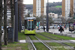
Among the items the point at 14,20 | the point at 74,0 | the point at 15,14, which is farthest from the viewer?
the point at 74,0

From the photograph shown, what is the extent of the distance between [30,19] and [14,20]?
11908mm

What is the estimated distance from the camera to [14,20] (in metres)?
22.0

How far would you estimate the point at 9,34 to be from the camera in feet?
62.6

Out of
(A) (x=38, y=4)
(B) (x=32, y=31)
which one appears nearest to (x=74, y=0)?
(A) (x=38, y=4)

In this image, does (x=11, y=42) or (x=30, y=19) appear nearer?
(x=11, y=42)

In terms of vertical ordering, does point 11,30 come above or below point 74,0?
below

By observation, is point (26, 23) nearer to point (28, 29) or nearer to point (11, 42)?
point (28, 29)

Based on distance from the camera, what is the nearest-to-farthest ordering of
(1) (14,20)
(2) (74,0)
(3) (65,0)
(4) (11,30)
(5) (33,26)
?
(4) (11,30) → (1) (14,20) → (5) (33,26) → (2) (74,0) → (3) (65,0)

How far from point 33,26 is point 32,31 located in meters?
0.96

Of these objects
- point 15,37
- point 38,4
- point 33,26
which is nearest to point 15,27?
point 15,37

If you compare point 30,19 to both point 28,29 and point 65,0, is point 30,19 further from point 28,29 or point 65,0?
point 65,0

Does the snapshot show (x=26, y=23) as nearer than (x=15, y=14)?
No

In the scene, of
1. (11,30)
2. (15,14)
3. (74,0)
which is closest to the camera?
(11,30)

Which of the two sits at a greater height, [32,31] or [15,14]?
[15,14]
